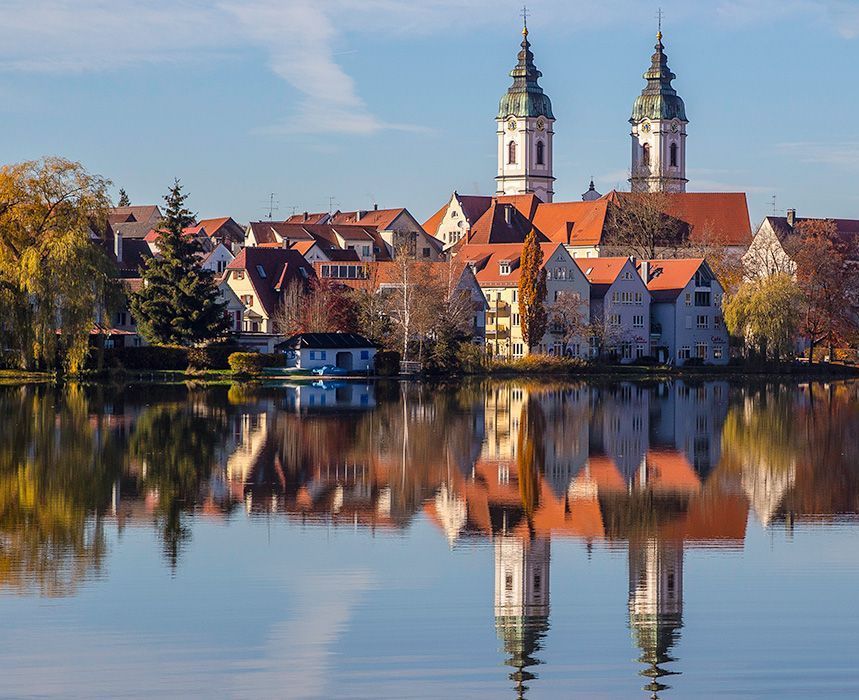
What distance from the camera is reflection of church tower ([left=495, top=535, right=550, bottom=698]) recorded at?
52.4ft

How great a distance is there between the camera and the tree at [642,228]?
353 ft

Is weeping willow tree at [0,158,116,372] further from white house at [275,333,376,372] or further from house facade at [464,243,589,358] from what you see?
house facade at [464,243,589,358]

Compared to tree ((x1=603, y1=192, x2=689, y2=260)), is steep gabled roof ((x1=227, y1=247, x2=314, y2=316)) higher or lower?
lower

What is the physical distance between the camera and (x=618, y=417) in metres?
48.5

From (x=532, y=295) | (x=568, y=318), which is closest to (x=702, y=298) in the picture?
(x=568, y=318)

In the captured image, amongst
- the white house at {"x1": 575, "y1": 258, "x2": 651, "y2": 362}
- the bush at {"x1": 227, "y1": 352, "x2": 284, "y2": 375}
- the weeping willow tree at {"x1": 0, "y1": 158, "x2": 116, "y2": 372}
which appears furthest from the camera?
the white house at {"x1": 575, "y1": 258, "x2": 651, "y2": 362}

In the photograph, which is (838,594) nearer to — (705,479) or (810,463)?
(705,479)

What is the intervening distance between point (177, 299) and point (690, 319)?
3221 centimetres

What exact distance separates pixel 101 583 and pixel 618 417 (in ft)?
101

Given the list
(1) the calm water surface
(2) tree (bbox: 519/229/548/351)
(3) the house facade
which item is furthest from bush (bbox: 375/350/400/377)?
(1) the calm water surface

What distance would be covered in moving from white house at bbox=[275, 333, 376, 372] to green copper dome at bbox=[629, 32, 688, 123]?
7883 cm

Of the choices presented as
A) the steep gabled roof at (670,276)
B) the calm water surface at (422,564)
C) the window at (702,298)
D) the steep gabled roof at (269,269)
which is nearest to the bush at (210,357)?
the steep gabled roof at (269,269)

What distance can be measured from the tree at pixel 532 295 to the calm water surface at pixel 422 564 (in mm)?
38736

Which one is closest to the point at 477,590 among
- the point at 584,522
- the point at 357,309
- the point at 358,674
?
the point at 358,674
